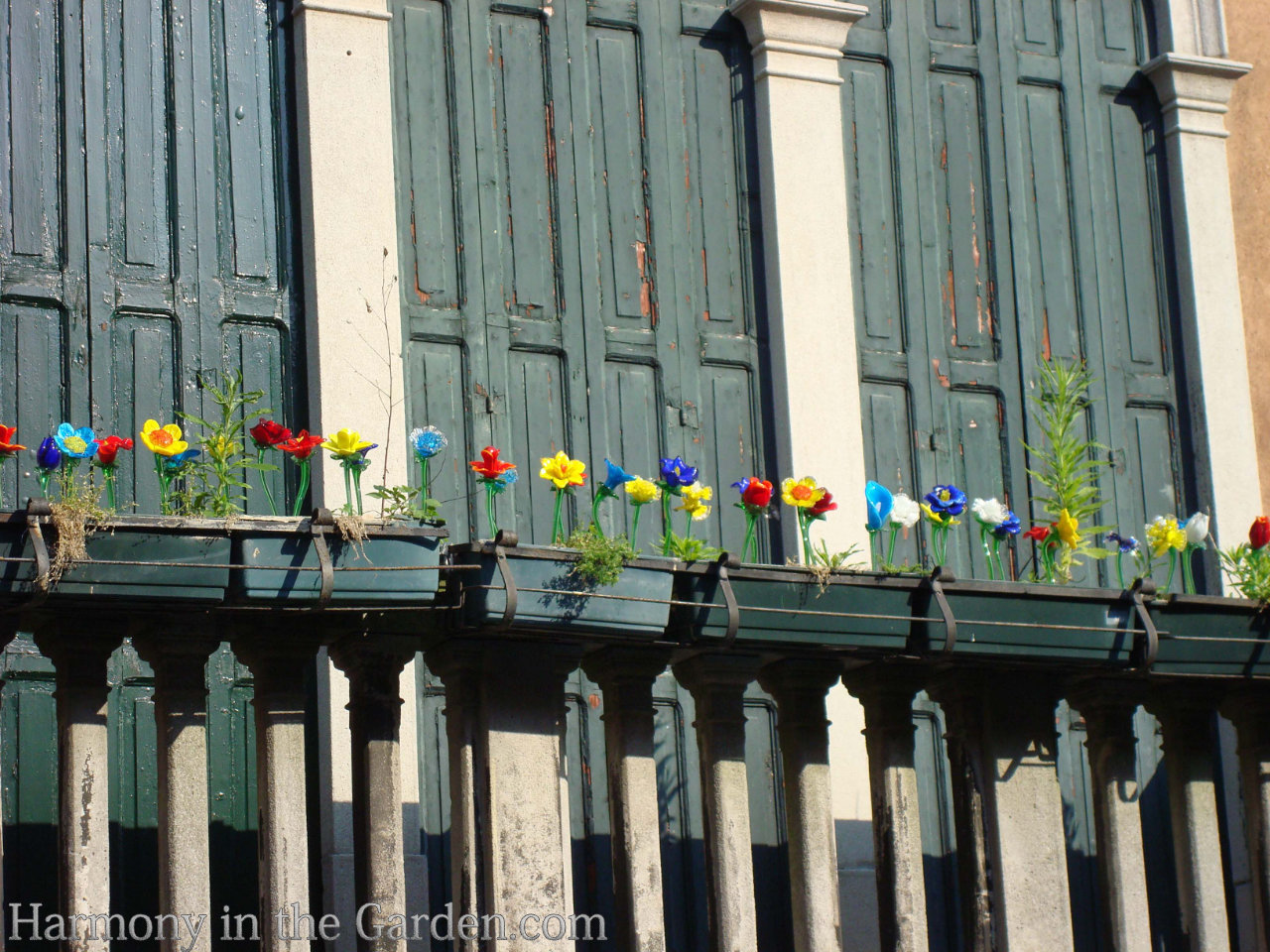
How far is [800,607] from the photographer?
6625mm

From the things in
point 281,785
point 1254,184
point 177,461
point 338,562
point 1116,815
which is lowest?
point 1116,815

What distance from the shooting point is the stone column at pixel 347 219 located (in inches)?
310

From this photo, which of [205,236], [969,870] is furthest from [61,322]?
[969,870]

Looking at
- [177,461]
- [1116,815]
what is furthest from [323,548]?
[1116,815]

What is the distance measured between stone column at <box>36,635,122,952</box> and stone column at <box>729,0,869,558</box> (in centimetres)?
330

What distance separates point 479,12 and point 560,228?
931 mm

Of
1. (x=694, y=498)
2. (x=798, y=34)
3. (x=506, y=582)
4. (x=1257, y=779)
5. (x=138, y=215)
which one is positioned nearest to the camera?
(x=506, y=582)

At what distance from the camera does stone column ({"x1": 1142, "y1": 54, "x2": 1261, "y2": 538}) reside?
30.8ft

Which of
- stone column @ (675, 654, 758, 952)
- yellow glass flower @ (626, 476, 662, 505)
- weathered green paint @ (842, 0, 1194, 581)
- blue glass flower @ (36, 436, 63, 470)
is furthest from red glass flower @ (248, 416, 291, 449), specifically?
weathered green paint @ (842, 0, 1194, 581)

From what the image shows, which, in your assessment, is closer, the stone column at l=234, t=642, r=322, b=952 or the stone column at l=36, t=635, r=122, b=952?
the stone column at l=36, t=635, r=122, b=952

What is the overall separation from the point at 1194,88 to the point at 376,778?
213 inches

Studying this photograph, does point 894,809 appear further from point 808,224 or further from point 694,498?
point 808,224

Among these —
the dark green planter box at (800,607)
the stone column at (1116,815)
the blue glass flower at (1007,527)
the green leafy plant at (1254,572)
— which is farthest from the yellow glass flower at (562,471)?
the green leafy plant at (1254,572)

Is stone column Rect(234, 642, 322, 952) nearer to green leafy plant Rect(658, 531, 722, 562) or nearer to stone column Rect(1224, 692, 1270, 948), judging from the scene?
green leafy plant Rect(658, 531, 722, 562)
